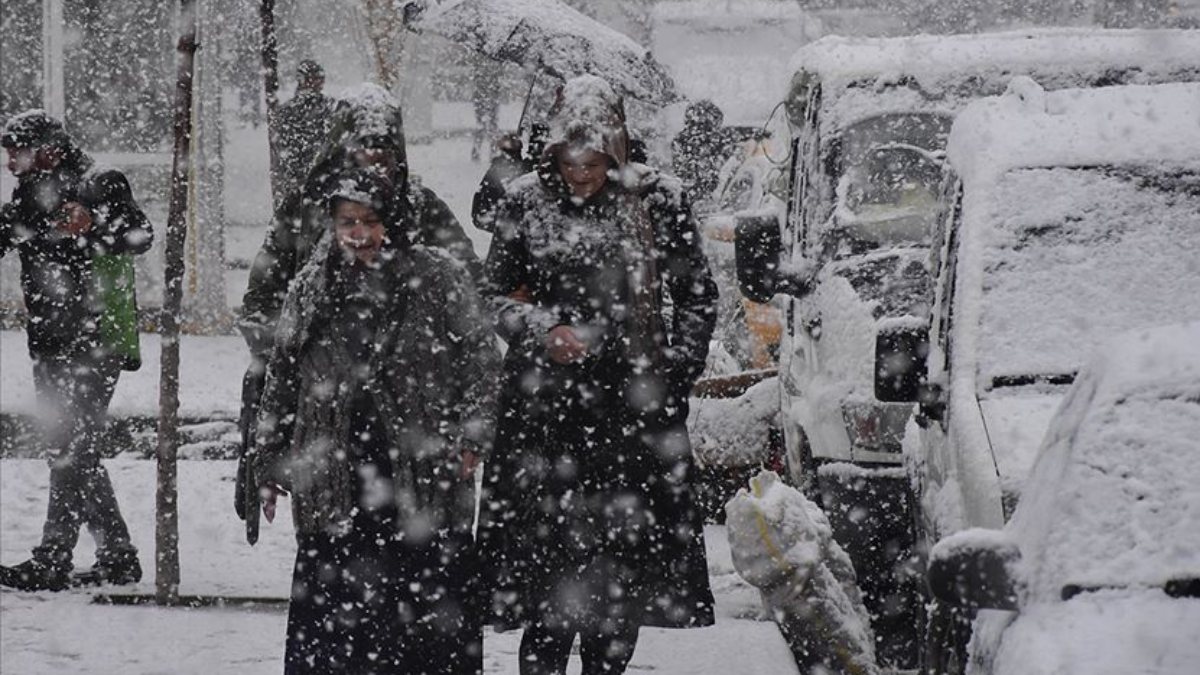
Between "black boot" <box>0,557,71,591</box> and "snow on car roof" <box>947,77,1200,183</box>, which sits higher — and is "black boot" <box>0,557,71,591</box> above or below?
below

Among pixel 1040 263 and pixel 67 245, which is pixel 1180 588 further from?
pixel 67 245

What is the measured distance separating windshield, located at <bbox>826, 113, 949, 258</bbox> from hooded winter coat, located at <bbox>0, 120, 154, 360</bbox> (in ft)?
9.27

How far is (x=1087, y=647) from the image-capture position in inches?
121

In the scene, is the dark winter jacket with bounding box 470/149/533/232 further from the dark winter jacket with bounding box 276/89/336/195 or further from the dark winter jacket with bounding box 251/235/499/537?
the dark winter jacket with bounding box 251/235/499/537

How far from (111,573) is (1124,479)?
5267 millimetres

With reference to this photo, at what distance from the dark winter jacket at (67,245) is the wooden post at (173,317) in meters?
0.53

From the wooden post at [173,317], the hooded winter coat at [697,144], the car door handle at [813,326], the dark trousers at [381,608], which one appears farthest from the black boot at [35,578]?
the hooded winter coat at [697,144]

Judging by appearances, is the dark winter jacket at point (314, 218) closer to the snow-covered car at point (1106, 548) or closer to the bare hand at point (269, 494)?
the bare hand at point (269, 494)

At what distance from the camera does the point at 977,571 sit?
333 cm

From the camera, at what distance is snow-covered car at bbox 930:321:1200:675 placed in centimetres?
311

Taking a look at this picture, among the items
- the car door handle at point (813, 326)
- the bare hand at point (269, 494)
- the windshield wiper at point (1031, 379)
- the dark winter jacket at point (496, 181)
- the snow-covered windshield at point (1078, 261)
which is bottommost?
the bare hand at point (269, 494)

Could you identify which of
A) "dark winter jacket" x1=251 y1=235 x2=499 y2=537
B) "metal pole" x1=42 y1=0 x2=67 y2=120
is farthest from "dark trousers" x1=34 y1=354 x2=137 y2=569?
"metal pole" x1=42 y1=0 x2=67 y2=120

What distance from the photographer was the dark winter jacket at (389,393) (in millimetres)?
5387

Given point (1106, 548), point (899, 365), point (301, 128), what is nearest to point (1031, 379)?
point (899, 365)
